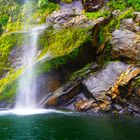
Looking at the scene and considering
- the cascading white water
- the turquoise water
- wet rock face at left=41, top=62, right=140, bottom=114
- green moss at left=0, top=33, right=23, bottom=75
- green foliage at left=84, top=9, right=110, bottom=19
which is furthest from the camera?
green moss at left=0, top=33, right=23, bottom=75

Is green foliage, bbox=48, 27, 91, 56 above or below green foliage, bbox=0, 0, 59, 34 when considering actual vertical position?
below

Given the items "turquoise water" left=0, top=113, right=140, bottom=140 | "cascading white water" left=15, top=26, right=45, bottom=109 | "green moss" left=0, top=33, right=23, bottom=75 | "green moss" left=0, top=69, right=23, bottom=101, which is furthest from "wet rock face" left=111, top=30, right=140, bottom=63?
"green moss" left=0, top=33, right=23, bottom=75

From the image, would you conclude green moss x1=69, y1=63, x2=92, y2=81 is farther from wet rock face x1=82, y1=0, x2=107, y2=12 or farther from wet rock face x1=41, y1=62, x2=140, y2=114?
wet rock face x1=82, y1=0, x2=107, y2=12

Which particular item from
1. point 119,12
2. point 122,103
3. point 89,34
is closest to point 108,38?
point 89,34

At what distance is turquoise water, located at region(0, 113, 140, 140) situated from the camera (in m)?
23.3

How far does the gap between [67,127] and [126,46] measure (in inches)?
558

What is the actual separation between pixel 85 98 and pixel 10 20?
62.2 feet

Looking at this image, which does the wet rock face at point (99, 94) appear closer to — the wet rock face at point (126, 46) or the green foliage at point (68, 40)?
the wet rock face at point (126, 46)

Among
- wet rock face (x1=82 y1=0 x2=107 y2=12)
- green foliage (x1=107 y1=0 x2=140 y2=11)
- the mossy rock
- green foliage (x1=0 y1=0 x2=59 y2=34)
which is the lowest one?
the mossy rock

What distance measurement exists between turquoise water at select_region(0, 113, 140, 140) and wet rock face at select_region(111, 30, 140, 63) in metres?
8.03

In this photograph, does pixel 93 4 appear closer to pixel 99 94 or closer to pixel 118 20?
pixel 118 20

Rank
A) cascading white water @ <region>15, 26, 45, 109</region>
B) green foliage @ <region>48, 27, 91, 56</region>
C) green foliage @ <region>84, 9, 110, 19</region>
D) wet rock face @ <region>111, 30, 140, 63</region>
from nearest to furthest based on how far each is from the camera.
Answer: wet rock face @ <region>111, 30, 140, 63</region> → cascading white water @ <region>15, 26, 45, 109</region> → green foliage @ <region>48, 27, 91, 56</region> → green foliage @ <region>84, 9, 110, 19</region>

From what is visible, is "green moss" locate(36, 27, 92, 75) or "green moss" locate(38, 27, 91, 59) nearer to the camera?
"green moss" locate(36, 27, 92, 75)

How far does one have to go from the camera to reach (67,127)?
26562mm
